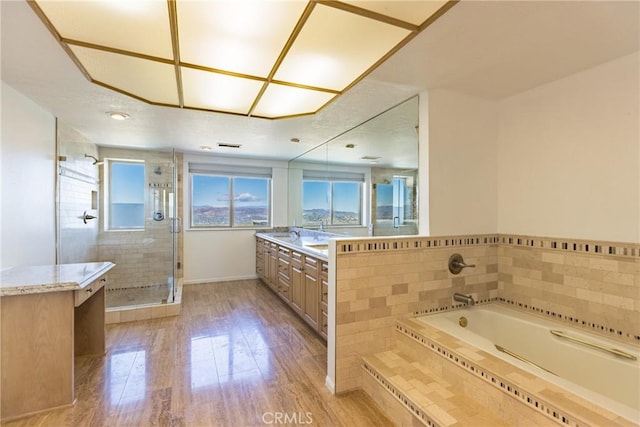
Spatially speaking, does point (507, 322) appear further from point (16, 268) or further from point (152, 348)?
point (16, 268)

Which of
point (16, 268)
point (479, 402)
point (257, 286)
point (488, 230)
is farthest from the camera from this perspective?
point (257, 286)

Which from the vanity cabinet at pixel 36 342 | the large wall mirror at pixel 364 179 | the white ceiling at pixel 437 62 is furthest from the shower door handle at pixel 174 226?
the vanity cabinet at pixel 36 342

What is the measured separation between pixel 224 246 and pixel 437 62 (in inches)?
173

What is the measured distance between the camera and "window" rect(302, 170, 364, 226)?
4004mm

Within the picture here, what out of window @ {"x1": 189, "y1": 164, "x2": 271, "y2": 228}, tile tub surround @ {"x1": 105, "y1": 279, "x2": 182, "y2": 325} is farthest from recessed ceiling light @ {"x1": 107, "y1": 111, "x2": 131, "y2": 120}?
tile tub surround @ {"x1": 105, "y1": 279, "x2": 182, "y2": 325}

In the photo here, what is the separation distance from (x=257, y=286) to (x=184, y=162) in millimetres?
2428

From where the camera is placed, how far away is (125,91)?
7.51ft

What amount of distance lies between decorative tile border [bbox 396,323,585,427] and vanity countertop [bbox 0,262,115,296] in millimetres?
2286

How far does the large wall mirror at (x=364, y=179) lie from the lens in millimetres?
2740

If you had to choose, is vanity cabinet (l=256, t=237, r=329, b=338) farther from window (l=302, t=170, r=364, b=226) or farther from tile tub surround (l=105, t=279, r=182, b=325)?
tile tub surround (l=105, t=279, r=182, b=325)

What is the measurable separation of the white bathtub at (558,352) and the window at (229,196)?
12.8 ft

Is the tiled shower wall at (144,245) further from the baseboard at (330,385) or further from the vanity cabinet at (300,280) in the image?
the baseboard at (330,385)

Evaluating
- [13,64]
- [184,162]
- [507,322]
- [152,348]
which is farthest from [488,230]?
[184,162]

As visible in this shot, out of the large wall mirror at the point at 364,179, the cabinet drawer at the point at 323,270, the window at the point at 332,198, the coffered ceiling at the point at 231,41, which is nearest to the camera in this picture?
the coffered ceiling at the point at 231,41
